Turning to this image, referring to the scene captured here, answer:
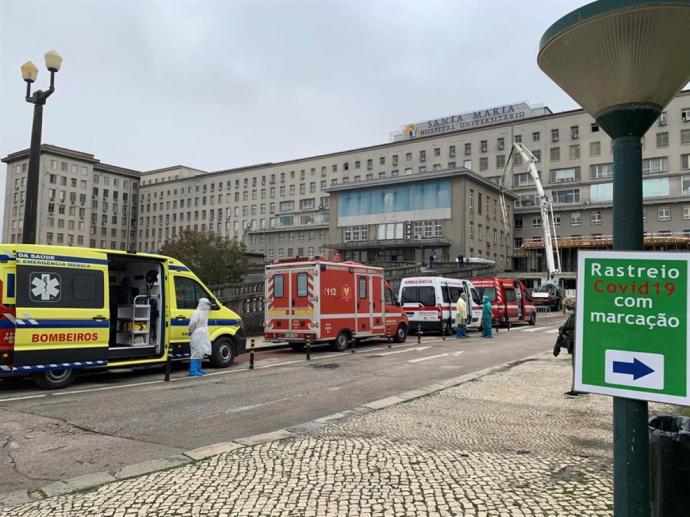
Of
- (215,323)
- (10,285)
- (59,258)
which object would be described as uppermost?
(59,258)

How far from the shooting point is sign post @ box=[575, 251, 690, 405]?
2.71m

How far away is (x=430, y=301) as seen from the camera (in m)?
24.0

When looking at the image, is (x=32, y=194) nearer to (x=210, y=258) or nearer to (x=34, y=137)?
(x=34, y=137)

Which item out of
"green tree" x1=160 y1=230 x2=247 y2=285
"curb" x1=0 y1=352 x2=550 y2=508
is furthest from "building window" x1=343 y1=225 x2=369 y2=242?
"curb" x1=0 y1=352 x2=550 y2=508

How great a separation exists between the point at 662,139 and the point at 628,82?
82.7 metres

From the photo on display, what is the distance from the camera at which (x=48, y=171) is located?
112312mm

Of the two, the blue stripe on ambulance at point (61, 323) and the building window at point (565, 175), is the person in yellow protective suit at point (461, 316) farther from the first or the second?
the building window at point (565, 175)

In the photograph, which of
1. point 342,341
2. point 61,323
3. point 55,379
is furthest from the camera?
point 342,341

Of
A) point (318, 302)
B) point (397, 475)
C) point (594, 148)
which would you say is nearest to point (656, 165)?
point (594, 148)

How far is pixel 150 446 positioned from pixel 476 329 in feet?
80.3

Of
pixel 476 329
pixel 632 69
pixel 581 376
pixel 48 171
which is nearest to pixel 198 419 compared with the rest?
pixel 581 376

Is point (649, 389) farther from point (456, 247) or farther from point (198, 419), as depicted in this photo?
point (456, 247)

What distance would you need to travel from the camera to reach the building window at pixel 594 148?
250 ft

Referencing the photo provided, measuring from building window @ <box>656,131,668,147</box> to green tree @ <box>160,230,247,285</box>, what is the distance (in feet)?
193
